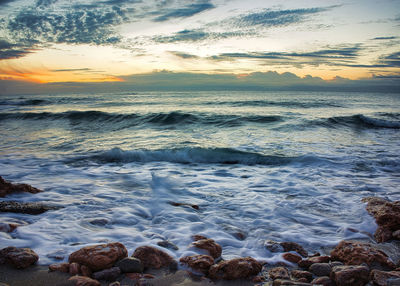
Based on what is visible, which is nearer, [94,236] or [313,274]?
[313,274]

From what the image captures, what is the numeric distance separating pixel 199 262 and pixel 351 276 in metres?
1.24

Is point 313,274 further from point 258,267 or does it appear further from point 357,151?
point 357,151

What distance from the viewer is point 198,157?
7.52 metres

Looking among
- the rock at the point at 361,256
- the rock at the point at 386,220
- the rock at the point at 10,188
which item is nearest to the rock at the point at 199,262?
the rock at the point at 361,256

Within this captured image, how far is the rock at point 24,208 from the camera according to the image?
3541 mm

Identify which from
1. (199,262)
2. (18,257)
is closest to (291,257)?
(199,262)

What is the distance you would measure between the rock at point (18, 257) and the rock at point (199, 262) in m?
1.32

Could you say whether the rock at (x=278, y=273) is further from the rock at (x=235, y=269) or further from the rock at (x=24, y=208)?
the rock at (x=24, y=208)

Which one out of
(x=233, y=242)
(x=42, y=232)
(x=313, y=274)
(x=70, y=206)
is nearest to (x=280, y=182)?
(x=233, y=242)

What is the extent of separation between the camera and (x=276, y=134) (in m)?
11.1

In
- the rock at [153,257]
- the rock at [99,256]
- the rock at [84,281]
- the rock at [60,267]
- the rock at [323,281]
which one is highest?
the rock at [99,256]

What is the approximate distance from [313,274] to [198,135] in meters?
9.12

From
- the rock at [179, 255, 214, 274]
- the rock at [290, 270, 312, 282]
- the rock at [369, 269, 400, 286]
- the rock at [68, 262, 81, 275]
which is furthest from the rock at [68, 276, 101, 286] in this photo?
the rock at [369, 269, 400, 286]

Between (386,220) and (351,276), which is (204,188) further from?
(351,276)
